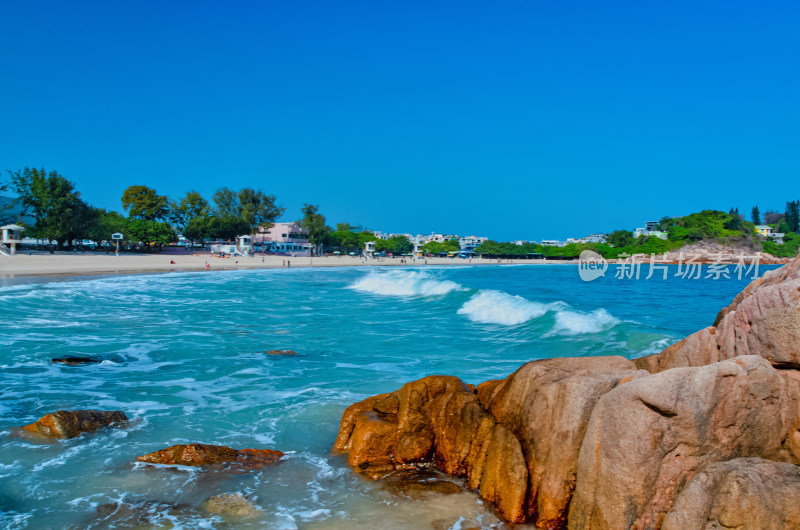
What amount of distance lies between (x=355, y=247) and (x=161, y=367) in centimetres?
11020

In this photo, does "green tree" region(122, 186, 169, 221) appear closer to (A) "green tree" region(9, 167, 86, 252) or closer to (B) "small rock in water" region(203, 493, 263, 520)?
(A) "green tree" region(9, 167, 86, 252)

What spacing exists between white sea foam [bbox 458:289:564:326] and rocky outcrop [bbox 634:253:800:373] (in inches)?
493

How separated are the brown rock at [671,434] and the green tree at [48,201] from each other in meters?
73.4

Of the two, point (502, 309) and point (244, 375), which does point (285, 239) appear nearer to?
point (502, 309)

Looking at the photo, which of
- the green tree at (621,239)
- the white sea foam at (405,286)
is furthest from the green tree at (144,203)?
the green tree at (621,239)

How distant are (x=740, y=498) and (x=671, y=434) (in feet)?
2.24

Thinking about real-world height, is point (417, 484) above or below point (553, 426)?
below

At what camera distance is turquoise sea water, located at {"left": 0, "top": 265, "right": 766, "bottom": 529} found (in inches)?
224

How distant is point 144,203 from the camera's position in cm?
8612

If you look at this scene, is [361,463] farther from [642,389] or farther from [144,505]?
[642,389]

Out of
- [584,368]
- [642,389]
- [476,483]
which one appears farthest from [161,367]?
[642,389]

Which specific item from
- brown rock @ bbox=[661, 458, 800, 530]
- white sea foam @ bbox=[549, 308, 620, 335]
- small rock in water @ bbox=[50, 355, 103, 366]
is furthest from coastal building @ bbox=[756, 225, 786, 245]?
brown rock @ bbox=[661, 458, 800, 530]

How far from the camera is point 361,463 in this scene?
21.7 ft

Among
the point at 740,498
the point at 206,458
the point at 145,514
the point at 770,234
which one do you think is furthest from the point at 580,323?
the point at 770,234
